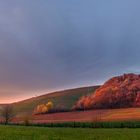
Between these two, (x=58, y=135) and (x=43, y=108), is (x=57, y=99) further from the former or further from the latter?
(x=58, y=135)

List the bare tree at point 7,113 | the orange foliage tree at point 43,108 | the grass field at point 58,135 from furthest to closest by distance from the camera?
the orange foliage tree at point 43,108 → the bare tree at point 7,113 → the grass field at point 58,135

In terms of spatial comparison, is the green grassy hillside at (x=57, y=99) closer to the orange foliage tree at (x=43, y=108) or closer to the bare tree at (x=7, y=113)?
the orange foliage tree at (x=43, y=108)

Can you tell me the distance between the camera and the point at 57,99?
144250mm

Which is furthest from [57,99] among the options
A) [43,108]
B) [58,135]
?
[58,135]

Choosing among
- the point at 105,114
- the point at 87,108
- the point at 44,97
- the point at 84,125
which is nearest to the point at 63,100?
the point at 44,97

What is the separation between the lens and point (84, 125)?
280 feet

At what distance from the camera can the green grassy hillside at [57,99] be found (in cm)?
13975

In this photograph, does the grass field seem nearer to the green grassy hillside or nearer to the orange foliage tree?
the orange foliage tree

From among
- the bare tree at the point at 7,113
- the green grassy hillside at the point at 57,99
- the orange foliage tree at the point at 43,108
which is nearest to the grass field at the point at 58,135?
the bare tree at the point at 7,113

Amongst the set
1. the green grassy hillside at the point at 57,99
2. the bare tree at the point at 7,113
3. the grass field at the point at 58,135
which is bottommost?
the grass field at the point at 58,135

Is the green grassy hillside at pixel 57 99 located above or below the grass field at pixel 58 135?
above

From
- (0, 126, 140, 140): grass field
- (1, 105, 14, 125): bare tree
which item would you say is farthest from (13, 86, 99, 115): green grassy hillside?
(0, 126, 140, 140): grass field

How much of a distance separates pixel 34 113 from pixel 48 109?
231 inches

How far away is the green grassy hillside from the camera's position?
140 m
